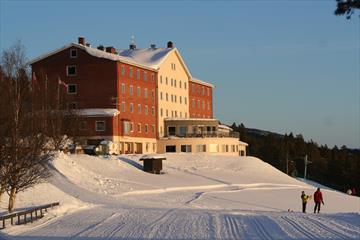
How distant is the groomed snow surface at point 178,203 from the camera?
20141mm

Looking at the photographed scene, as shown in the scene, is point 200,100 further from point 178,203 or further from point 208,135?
point 178,203

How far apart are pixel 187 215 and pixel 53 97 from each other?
34023 mm

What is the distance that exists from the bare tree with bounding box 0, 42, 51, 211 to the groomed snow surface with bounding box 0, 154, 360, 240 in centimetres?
196

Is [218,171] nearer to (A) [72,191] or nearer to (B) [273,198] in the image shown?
(B) [273,198]

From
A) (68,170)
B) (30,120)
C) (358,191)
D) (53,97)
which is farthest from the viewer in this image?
(358,191)

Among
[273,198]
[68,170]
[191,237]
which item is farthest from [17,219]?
[273,198]

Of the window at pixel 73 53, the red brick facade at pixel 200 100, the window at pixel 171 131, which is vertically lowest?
the window at pixel 171 131

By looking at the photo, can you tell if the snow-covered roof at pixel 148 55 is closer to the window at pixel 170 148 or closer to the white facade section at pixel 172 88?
the white facade section at pixel 172 88

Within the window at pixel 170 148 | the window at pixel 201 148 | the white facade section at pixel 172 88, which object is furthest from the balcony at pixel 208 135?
the white facade section at pixel 172 88

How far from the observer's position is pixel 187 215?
25969mm

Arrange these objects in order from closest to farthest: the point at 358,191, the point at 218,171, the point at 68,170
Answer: the point at 68,170 < the point at 218,171 < the point at 358,191

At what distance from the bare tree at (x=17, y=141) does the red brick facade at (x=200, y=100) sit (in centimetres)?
6186

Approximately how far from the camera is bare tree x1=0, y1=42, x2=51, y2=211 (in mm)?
27328

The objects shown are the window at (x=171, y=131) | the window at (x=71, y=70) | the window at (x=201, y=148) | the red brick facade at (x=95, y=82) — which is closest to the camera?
the red brick facade at (x=95, y=82)
